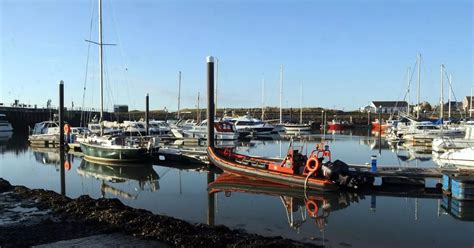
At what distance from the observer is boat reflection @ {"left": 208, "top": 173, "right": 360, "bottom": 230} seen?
40.3ft

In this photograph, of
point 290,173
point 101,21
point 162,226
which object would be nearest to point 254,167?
point 290,173

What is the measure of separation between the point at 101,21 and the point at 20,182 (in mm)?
12383

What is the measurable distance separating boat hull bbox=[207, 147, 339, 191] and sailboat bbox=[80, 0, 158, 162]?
5861 mm

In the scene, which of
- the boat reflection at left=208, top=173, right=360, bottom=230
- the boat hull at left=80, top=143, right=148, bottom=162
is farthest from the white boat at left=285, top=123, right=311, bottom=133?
the boat reflection at left=208, top=173, right=360, bottom=230

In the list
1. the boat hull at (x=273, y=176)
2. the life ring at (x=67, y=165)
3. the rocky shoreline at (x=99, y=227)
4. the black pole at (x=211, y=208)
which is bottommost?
the life ring at (x=67, y=165)

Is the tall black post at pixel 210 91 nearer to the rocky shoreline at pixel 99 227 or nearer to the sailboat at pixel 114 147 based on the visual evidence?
the sailboat at pixel 114 147

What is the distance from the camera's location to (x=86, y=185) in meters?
17.8

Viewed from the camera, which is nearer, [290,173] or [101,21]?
[290,173]

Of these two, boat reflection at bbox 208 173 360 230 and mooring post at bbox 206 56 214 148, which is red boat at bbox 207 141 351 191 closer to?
boat reflection at bbox 208 173 360 230

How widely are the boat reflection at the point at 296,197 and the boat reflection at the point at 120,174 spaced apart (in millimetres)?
2896

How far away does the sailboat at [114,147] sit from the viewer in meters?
24.2

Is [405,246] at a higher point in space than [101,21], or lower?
lower

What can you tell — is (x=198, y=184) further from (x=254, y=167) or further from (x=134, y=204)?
(x=134, y=204)

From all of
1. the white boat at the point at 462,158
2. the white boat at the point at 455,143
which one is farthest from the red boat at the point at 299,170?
the white boat at the point at 455,143
